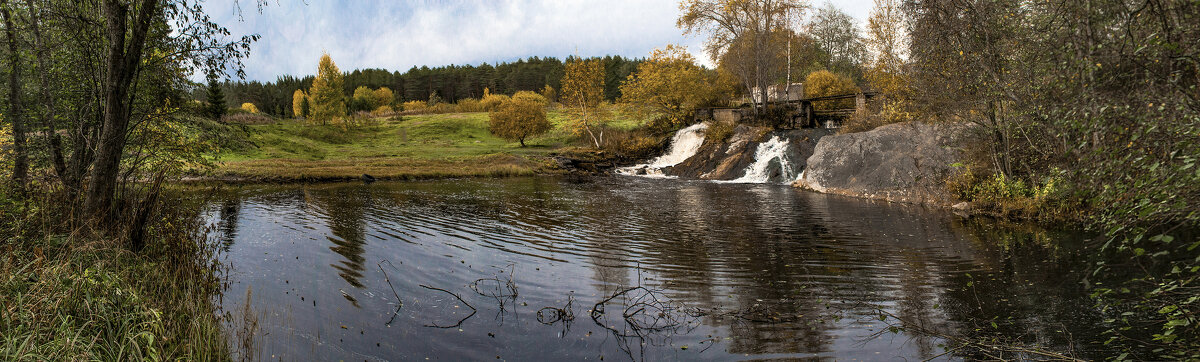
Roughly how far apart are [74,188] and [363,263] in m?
4.42

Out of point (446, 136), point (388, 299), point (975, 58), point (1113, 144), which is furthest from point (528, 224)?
point (446, 136)

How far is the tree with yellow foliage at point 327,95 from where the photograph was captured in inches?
2253

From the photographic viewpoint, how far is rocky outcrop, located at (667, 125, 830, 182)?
28.7 metres

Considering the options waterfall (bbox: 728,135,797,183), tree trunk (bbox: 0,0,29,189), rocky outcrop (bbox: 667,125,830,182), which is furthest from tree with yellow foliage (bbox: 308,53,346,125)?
tree trunk (bbox: 0,0,29,189)

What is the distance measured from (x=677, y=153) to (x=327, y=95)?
1534 inches

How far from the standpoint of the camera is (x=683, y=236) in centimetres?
1375

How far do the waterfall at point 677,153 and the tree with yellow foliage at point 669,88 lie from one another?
4.50 m

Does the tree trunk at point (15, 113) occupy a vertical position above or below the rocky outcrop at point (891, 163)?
above

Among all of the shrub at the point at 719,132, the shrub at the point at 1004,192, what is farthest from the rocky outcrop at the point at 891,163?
the shrub at the point at 719,132

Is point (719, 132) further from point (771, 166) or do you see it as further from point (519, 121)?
point (519, 121)

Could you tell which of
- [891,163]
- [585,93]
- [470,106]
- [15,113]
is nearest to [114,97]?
[15,113]

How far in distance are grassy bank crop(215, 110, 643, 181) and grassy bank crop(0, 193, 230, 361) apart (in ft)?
39.1

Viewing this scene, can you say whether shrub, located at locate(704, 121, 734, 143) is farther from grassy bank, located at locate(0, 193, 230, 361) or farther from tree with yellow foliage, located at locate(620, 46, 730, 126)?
grassy bank, located at locate(0, 193, 230, 361)

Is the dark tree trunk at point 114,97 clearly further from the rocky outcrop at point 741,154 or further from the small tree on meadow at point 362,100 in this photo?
the small tree on meadow at point 362,100
